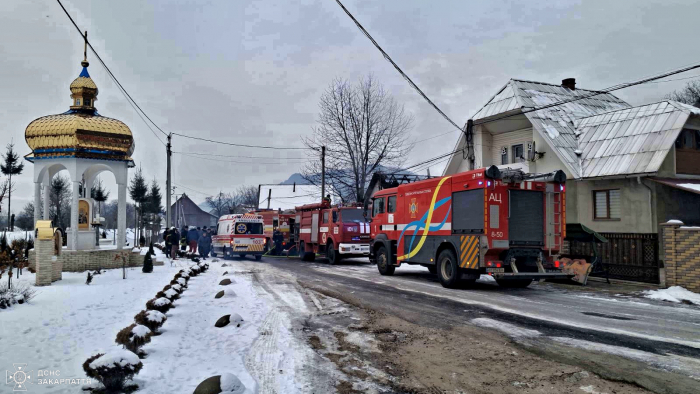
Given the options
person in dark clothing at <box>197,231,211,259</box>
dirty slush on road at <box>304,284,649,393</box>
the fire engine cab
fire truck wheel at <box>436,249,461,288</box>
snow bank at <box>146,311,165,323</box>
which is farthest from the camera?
the fire engine cab

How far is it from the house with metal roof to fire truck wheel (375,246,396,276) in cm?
707

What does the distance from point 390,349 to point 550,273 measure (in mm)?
7226

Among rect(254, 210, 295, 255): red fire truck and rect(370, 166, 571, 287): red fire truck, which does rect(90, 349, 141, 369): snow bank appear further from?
rect(254, 210, 295, 255): red fire truck

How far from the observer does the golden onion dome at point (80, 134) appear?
1553 cm

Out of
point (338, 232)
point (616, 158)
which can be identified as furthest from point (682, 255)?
point (338, 232)

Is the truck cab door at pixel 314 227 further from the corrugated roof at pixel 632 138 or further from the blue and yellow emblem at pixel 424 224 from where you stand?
the corrugated roof at pixel 632 138

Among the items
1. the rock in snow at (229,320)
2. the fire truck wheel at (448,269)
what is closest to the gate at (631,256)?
the fire truck wheel at (448,269)

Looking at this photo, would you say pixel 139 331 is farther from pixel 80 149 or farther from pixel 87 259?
pixel 80 149

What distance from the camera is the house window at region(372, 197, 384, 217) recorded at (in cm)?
1742

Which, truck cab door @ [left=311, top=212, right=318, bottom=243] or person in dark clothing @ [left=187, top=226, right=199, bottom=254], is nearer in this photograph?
truck cab door @ [left=311, top=212, right=318, bottom=243]

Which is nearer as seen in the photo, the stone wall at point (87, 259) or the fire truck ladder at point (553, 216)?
the fire truck ladder at point (553, 216)

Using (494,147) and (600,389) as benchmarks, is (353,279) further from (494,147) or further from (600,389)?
(494,147)

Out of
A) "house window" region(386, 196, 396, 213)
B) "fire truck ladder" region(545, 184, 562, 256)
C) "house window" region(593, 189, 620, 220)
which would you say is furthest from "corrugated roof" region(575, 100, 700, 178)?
"house window" region(386, 196, 396, 213)

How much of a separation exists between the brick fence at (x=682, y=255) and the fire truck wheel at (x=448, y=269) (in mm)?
5276
